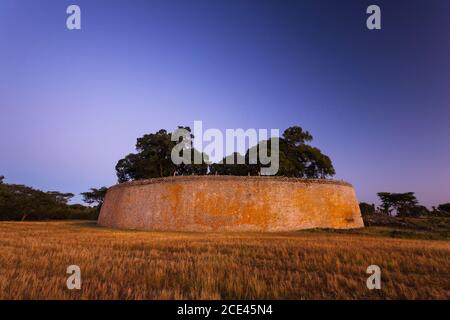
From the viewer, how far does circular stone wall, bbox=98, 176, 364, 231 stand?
91.3ft

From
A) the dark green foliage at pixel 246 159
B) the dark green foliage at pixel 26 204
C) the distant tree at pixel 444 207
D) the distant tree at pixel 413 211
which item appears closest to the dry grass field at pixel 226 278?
the dark green foliage at pixel 246 159

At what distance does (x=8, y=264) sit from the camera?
23.6 ft

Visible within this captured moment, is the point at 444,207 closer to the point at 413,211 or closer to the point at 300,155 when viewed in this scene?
the point at 413,211

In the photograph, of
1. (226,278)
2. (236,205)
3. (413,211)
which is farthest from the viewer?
(413,211)

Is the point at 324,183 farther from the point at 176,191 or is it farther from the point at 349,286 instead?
the point at 349,286

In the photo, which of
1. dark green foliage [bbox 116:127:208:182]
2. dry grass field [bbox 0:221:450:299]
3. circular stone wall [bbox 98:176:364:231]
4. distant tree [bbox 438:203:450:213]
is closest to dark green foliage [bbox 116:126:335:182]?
dark green foliage [bbox 116:127:208:182]

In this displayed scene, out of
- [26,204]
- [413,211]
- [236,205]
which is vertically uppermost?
[236,205]

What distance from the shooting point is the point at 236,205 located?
1112 inches

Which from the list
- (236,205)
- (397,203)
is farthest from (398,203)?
(236,205)

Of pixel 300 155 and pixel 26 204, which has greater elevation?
pixel 300 155

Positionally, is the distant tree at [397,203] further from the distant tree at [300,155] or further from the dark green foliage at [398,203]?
the distant tree at [300,155]

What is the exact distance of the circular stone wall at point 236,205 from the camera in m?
27.8

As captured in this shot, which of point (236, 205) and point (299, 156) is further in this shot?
point (299, 156)

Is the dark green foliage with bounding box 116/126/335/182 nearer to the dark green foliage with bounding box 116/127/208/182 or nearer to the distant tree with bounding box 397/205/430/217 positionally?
the dark green foliage with bounding box 116/127/208/182
